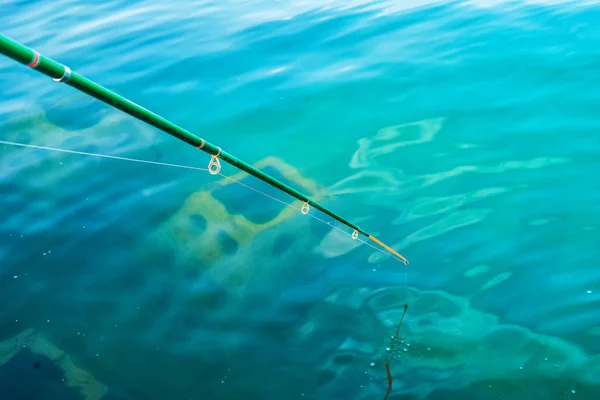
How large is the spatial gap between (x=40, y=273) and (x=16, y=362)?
102cm

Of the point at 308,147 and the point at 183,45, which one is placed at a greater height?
the point at 183,45

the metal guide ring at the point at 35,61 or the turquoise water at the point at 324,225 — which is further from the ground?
the metal guide ring at the point at 35,61

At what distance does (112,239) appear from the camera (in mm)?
5699

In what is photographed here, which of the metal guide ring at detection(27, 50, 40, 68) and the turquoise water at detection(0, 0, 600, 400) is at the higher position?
the metal guide ring at detection(27, 50, 40, 68)

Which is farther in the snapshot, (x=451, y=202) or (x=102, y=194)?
(x=102, y=194)

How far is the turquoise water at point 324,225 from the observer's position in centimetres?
440

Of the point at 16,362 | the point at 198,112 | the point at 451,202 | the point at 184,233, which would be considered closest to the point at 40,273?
the point at 16,362

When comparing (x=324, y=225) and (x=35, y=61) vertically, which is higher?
(x=35, y=61)

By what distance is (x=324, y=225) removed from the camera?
18.5 feet

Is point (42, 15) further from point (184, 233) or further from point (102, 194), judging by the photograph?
point (184, 233)

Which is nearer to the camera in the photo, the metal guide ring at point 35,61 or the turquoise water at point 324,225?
the metal guide ring at point 35,61

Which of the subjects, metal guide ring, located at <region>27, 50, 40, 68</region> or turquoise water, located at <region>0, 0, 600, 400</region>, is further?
turquoise water, located at <region>0, 0, 600, 400</region>

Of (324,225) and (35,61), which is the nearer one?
(35,61)

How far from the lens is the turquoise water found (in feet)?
14.4
